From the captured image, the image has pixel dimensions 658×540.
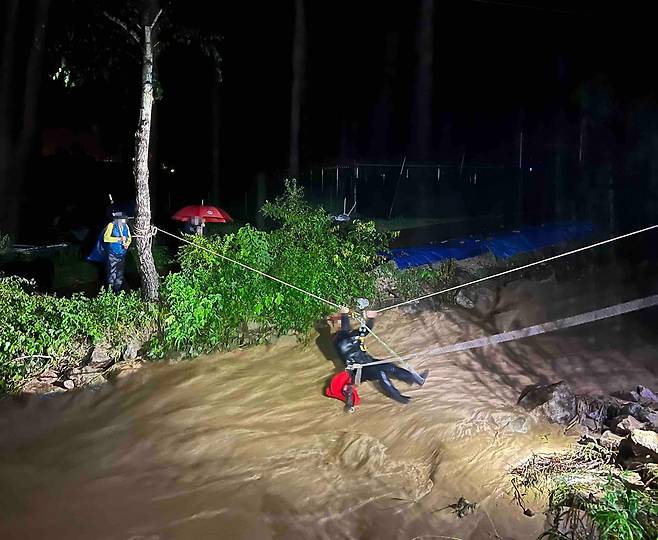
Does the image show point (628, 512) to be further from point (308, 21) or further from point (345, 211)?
point (308, 21)

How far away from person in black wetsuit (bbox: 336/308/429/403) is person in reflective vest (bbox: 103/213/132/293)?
13.5 feet

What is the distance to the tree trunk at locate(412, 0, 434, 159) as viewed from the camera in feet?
74.6

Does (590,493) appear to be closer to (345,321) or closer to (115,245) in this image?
(345,321)

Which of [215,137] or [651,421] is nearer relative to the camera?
[651,421]

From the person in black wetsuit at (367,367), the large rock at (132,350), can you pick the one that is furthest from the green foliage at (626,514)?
the large rock at (132,350)

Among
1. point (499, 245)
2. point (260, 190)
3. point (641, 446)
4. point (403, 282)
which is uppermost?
point (260, 190)

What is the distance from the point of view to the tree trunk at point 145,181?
9.26 metres

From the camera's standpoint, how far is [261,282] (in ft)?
30.0

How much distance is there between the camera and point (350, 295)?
968cm

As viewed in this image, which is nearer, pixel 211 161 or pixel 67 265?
pixel 67 265

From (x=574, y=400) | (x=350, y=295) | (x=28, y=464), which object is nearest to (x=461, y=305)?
(x=350, y=295)

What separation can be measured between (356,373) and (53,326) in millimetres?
4072

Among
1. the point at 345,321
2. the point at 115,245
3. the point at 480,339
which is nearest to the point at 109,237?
the point at 115,245

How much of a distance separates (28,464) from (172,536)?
2.22 metres
